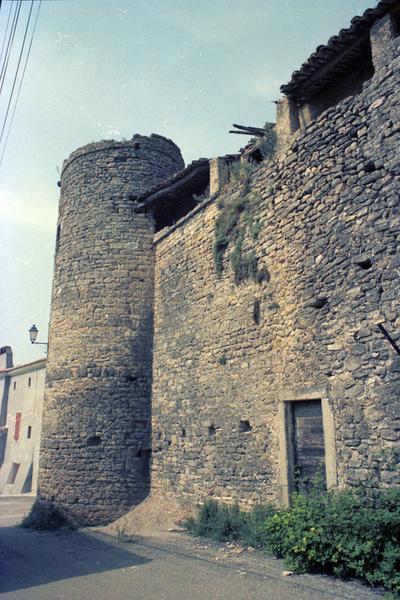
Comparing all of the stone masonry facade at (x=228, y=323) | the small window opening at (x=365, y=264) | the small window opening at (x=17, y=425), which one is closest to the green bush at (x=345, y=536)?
the stone masonry facade at (x=228, y=323)

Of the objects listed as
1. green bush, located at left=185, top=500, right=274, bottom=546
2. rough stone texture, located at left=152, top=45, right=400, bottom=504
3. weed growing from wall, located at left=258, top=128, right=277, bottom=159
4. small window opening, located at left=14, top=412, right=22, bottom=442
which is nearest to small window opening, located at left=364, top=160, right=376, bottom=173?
rough stone texture, located at left=152, top=45, right=400, bottom=504

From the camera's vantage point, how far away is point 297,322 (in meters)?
7.34

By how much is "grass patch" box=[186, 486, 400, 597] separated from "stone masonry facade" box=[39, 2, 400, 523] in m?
0.34

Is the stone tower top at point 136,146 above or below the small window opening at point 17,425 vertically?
above

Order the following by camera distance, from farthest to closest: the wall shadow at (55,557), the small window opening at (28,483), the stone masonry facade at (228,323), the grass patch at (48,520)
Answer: the small window opening at (28,483) → the grass patch at (48,520) → the stone masonry facade at (228,323) → the wall shadow at (55,557)

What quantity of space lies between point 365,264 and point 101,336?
21.4ft

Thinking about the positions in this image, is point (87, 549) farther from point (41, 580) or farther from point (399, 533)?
point (399, 533)

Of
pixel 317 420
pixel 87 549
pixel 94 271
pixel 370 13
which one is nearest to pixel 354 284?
pixel 317 420

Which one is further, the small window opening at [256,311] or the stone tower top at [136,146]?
→ the stone tower top at [136,146]

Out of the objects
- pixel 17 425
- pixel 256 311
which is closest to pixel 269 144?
pixel 256 311

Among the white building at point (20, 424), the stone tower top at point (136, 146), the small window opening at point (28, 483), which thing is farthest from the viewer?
the white building at point (20, 424)

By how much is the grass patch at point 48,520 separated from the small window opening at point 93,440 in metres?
1.48

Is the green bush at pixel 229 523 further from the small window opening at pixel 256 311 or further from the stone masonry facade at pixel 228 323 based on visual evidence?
the small window opening at pixel 256 311

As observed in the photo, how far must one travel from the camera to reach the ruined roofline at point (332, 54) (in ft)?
21.9
